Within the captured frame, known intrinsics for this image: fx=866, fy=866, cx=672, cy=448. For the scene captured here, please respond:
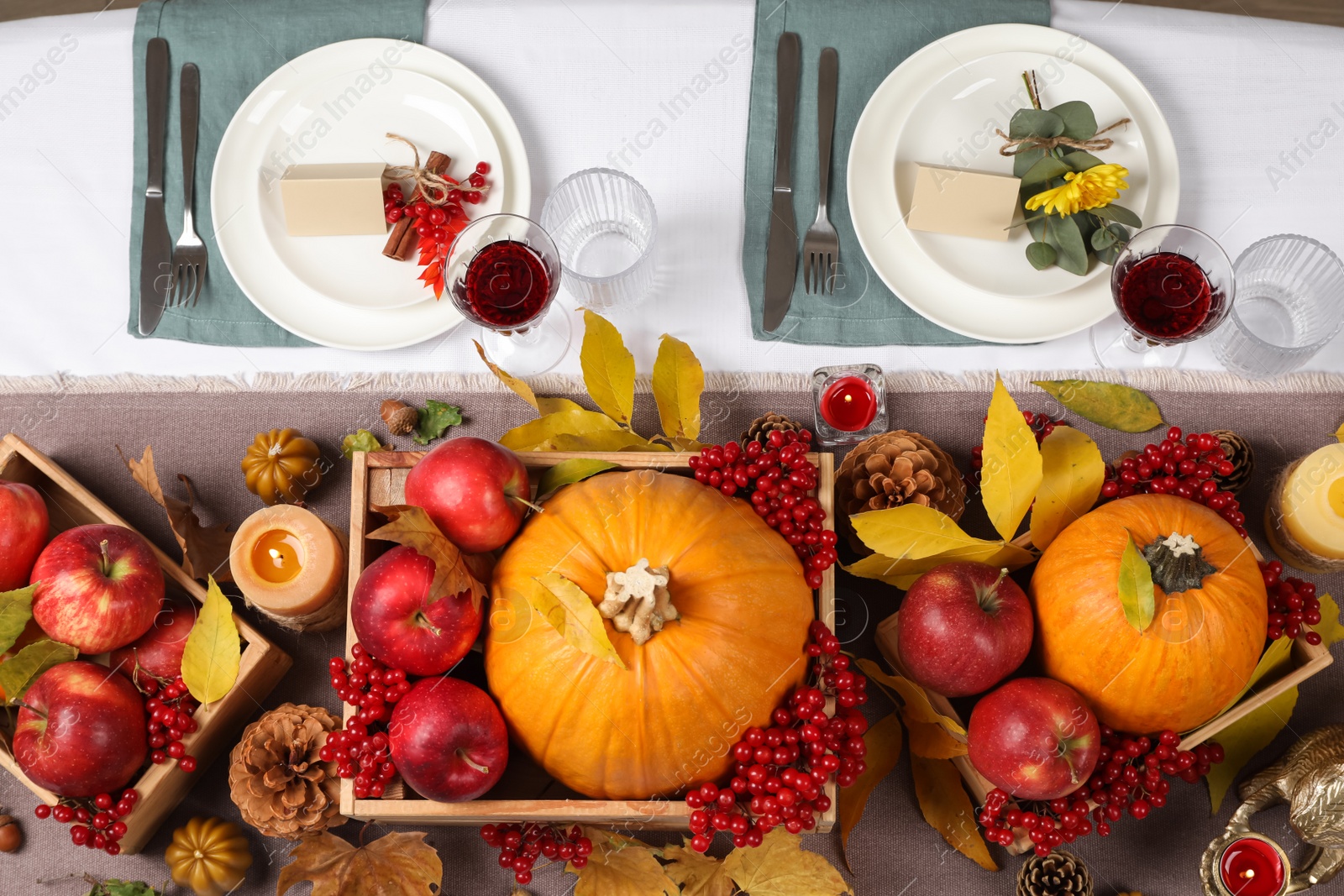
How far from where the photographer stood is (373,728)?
31.3 inches

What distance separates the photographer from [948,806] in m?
0.94

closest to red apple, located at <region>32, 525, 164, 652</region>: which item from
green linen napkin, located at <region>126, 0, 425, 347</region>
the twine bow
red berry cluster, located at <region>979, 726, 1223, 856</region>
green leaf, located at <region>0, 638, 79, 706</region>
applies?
green leaf, located at <region>0, 638, 79, 706</region>

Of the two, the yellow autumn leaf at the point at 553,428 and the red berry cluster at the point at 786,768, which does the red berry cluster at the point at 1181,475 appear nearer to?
the red berry cluster at the point at 786,768

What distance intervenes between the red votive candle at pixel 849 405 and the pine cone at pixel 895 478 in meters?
0.04

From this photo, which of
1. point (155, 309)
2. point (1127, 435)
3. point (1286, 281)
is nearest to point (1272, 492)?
point (1127, 435)

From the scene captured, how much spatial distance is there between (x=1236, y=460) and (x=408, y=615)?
2.97 ft

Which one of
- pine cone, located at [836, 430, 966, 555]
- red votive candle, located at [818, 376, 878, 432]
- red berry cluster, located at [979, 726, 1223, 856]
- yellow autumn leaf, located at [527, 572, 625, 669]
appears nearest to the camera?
yellow autumn leaf, located at [527, 572, 625, 669]

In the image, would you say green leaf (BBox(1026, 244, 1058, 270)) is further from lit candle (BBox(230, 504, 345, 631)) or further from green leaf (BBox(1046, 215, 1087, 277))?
lit candle (BBox(230, 504, 345, 631))

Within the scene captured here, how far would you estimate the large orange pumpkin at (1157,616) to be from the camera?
2.46ft

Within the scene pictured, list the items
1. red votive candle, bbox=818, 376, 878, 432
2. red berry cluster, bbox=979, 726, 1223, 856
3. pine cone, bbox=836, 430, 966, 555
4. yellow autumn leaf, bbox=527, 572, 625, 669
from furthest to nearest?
red votive candle, bbox=818, 376, 878, 432 < pine cone, bbox=836, 430, 966, 555 < red berry cluster, bbox=979, 726, 1223, 856 < yellow autumn leaf, bbox=527, 572, 625, 669

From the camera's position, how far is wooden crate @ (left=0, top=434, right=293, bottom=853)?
88 centimetres

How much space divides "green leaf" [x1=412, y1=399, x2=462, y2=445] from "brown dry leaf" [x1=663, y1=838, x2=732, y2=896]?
544 millimetres

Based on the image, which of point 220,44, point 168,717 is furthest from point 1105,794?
point 220,44

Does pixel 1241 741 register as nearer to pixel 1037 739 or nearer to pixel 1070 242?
pixel 1037 739
